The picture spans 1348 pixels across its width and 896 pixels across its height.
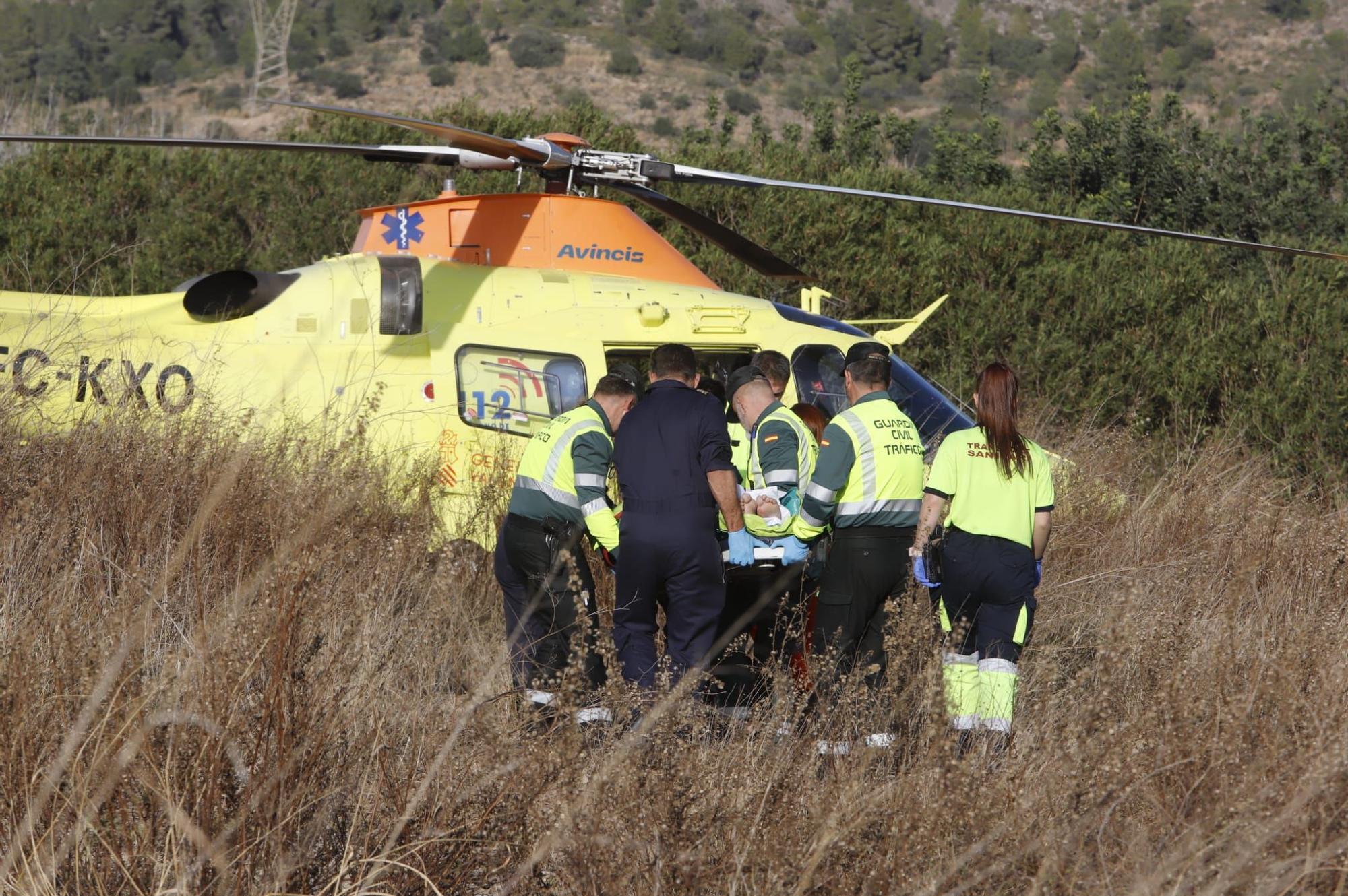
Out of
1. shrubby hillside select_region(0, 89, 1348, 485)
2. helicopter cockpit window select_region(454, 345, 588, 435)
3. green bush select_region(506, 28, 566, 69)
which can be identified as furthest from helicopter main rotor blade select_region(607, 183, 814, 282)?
green bush select_region(506, 28, 566, 69)

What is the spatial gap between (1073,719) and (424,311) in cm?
455

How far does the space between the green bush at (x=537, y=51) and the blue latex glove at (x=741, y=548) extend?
2167 inches

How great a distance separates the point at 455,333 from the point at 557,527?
2.26 meters

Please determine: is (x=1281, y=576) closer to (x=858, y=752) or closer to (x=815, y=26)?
(x=858, y=752)

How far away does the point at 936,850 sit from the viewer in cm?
342

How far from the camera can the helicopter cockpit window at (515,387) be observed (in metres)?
7.27

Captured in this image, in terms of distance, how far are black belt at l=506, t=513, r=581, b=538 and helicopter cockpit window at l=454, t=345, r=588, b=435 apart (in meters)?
1.85

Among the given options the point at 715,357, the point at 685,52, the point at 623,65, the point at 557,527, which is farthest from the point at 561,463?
the point at 685,52

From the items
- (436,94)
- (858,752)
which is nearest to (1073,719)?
(858,752)

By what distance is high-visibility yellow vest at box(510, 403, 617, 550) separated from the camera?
535cm

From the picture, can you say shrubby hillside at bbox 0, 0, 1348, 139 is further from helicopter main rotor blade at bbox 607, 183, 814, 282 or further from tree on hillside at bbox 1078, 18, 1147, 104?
helicopter main rotor blade at bbox 607, 183, 814, 282

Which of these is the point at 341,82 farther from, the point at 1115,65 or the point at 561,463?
the point at 561,463

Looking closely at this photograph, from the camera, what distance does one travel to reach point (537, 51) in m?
57.4

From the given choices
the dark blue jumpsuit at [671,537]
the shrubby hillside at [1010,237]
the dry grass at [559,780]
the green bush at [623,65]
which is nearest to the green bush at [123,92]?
the green bush at [623,65]
